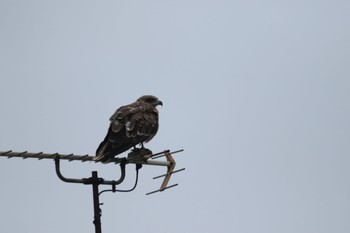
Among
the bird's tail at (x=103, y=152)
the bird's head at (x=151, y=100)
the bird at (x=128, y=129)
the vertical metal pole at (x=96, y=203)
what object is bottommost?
the vertical metal pole at (x=96, y=203)

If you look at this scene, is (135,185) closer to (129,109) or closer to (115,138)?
(115,138)

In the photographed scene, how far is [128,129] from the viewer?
1229 centimetres

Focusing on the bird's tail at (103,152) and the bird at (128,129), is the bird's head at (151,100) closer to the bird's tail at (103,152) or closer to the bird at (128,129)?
the bird at (128,129)

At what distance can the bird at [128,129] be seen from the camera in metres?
11.1

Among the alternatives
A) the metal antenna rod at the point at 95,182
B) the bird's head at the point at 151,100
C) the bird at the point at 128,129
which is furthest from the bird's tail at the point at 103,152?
the bird's head at the point at 151,100

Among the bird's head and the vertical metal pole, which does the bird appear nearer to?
the bird's head

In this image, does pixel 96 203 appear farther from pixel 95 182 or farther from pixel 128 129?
pixel 128 129

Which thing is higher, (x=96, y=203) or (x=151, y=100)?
(x=151, y=100)

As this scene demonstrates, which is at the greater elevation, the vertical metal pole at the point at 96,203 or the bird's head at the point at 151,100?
the bird's head at the point at 151,100

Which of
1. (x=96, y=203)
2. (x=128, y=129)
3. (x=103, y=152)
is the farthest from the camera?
(x=128, y=129)

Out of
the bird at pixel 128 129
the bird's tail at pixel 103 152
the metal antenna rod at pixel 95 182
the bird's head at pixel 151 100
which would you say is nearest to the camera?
the metal antenna rod at pixel 95 182

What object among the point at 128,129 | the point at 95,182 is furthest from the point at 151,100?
the point at 95,182

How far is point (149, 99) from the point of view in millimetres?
15492

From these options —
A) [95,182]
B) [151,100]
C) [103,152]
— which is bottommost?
[95,182]
